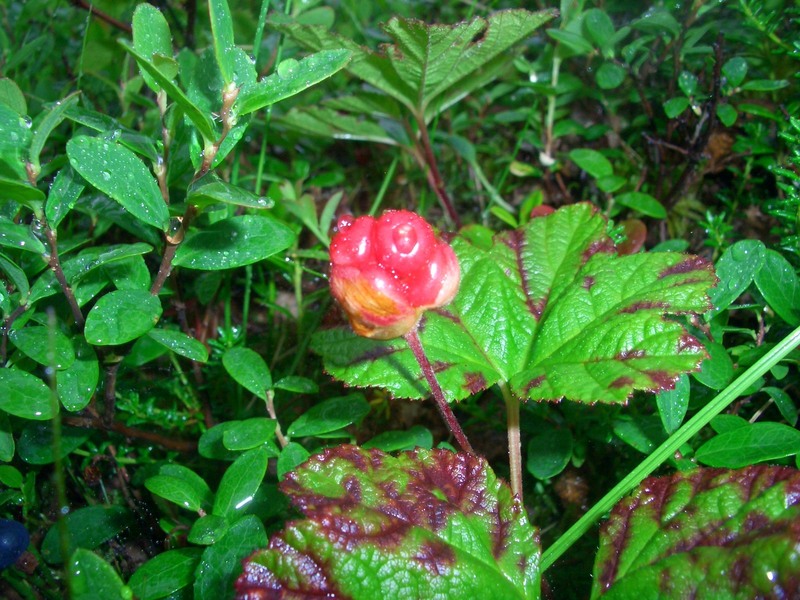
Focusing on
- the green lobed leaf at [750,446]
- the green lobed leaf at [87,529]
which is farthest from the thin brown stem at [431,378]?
the green lobed leaf at [87,529]

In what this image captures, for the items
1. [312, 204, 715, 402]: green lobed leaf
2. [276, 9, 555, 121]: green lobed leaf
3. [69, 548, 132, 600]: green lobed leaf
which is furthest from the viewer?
[276, 9, 555, 121]: green lobed leaf

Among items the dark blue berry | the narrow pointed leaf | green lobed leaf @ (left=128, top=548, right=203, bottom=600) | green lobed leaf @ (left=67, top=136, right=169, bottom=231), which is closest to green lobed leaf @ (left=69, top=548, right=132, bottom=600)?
green lobed leaf @ (left=128, top=548, right=203, bottom=600)

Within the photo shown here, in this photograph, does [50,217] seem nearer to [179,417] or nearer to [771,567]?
[179,417]

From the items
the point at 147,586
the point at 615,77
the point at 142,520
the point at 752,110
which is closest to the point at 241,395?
the point at 142,520

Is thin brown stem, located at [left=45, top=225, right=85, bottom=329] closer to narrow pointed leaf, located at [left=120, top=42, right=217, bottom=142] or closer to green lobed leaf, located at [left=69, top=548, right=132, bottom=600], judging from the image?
narrow pointed leaf, located at [left=120, top=42, right=217, bottom=142]

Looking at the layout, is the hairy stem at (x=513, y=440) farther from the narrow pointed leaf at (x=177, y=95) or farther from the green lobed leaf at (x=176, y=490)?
the narrow pointed leaf at (x=177, y=95)

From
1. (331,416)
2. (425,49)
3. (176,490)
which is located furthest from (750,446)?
(425,49)

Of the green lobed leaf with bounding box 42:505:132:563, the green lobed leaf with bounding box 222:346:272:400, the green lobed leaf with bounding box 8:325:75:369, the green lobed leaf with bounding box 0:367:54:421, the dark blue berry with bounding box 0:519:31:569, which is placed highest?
the green lobed leaf with bounding box 8:325:75:369
